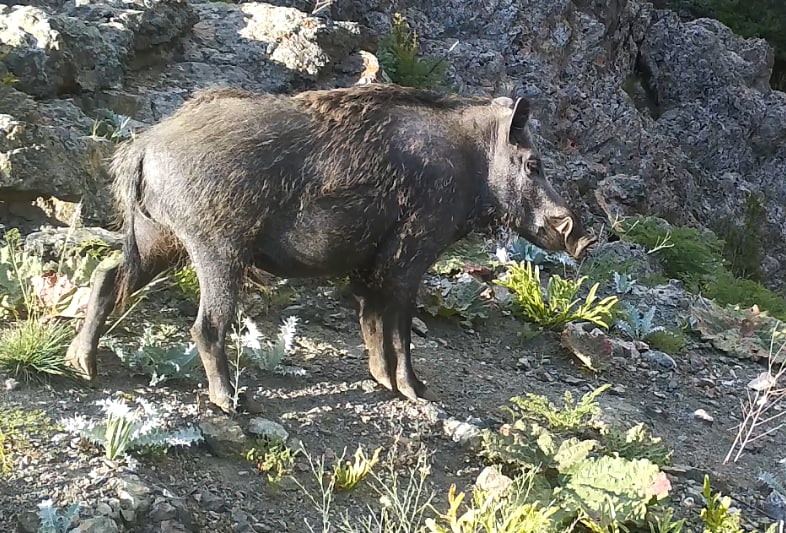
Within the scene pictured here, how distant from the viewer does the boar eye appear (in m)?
5.08

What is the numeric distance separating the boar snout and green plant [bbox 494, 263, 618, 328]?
1524 mm

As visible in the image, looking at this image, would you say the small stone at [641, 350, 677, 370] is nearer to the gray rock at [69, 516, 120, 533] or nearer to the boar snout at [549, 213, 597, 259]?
the boar snout at [549, 213, 597, 259]

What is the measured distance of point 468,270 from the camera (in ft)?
24.2

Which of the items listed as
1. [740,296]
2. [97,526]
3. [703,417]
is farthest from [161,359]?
[740,296]

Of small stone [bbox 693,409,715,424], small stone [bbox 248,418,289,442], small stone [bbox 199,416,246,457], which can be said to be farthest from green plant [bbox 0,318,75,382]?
small stone [bbox 693,409,715,424]

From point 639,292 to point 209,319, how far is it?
4994 mm

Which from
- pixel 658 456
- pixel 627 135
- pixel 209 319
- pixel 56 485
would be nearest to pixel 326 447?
pixel 209 319

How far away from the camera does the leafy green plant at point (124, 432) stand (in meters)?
3.88

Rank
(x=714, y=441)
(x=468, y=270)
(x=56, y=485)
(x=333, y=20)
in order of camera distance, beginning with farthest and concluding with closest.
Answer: (x=333, y=20), (x=468, y=270), (x=714, y=441), (x=56, y=485)

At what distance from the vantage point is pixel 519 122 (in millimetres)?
5039

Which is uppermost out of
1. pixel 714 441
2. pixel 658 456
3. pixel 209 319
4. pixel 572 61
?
pixel 572 61

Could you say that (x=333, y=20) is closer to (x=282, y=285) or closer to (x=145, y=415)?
(x=282, y=285)

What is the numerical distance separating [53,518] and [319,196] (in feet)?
6.49

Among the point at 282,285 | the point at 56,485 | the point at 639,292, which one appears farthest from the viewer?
the point at 639,292
